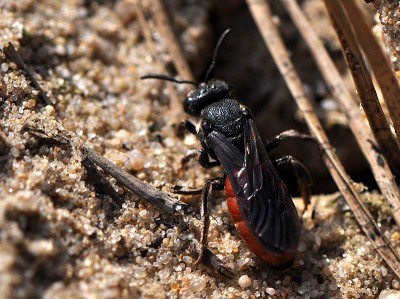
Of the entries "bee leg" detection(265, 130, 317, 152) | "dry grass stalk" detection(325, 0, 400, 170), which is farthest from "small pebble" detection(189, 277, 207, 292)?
"dry grass stalk" detection(325, 0, 400, 170)

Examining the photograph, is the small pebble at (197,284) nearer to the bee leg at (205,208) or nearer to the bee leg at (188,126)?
the bee leg at (205,208)

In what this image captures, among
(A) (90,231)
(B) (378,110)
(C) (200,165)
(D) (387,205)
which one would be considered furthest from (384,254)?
(A) (90,231)

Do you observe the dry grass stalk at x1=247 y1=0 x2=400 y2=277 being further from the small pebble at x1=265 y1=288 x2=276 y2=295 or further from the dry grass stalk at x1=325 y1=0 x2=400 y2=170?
the small pebble at x1=265 y1=288 x2=276 y2=295

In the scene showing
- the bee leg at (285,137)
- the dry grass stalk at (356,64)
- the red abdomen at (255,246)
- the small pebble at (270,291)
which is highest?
the dry grass stalk at (356,64)

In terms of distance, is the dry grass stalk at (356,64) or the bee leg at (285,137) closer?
the dry grass stalk at (356,64)

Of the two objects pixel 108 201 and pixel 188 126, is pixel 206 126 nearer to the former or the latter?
pixel 188 126

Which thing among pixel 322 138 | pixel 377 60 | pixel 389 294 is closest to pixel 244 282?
pixel 389 294

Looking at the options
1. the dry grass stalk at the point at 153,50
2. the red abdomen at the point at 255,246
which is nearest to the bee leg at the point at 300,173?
the red abdomen at the point at 255,246
